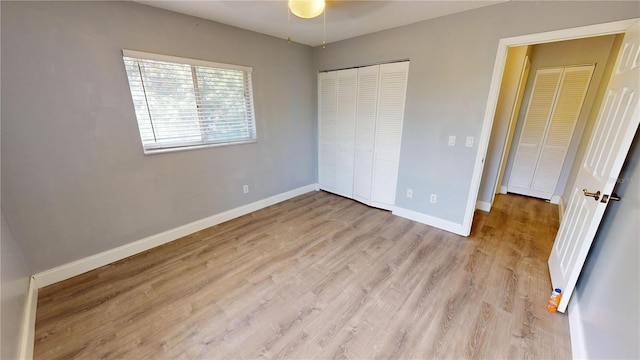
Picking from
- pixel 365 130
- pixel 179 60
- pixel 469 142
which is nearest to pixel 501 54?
pixel 469 142

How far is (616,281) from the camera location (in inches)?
49.9

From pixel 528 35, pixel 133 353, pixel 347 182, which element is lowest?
pixel 133 353

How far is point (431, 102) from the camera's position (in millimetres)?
2668

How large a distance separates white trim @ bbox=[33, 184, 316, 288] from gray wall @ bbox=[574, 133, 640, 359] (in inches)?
128

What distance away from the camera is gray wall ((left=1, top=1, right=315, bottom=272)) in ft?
5.68

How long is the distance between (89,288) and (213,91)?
2.16 metres

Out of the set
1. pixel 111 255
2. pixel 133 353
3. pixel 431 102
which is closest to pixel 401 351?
pixel 133 353

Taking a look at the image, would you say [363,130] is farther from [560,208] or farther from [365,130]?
[560,208]

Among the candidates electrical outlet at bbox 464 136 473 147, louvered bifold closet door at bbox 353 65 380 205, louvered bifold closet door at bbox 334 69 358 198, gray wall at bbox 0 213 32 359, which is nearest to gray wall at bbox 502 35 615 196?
electrical outlet at bbox 464 136 473 147

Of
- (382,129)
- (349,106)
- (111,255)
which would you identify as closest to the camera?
(111,255)

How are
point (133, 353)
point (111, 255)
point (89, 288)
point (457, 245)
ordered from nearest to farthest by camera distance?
point (133, 353), point (89, 288), point (111, 255), point (457, 245)

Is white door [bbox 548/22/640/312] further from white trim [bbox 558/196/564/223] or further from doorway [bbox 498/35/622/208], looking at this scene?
white trim [bbox 558/196/564/223]

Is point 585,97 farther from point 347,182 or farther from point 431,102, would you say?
point 347,182

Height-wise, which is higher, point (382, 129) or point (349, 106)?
point (349, 106)
